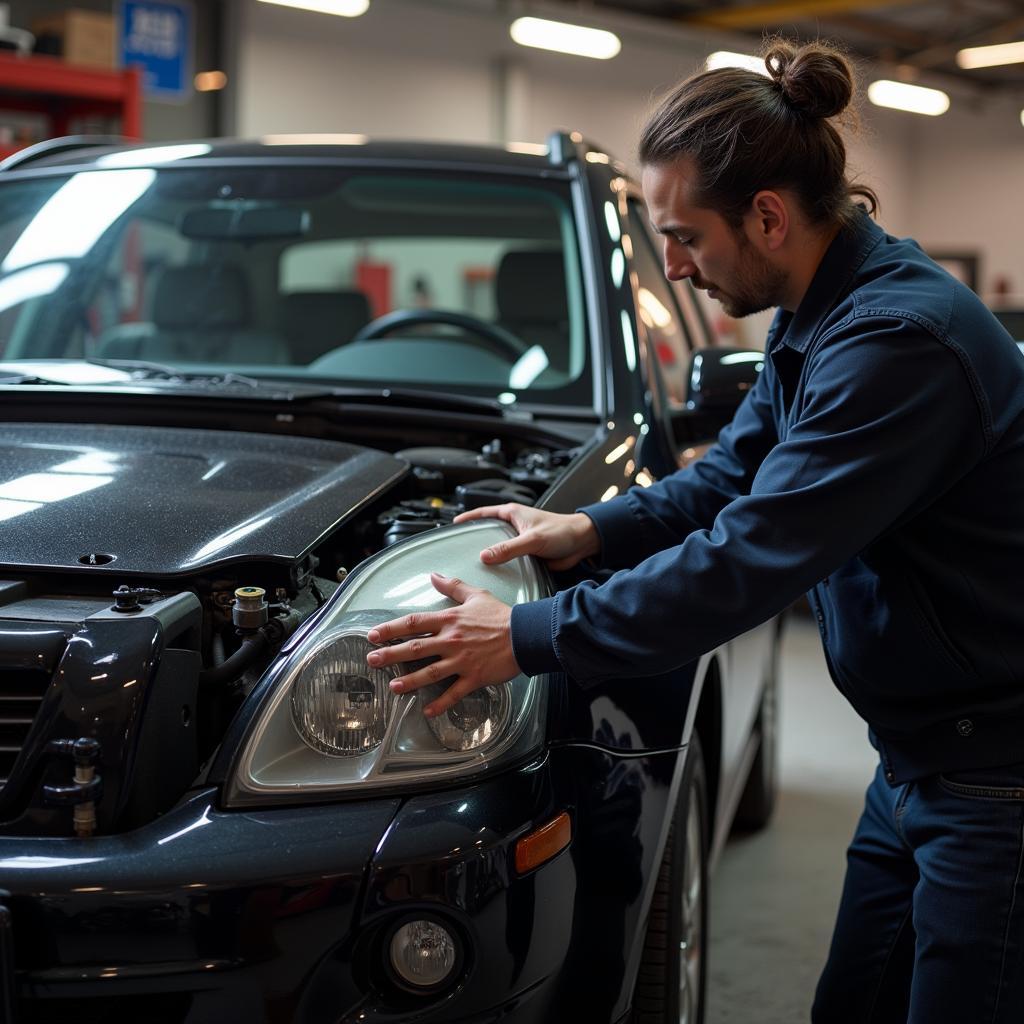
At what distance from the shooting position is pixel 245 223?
279cm

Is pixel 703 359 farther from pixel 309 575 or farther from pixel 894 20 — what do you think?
pixel 894 20

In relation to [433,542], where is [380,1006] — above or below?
below

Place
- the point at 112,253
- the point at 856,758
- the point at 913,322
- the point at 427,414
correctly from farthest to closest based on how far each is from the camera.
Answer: the point at 856,758 < the point at 112,253 < the point at 427,414 < the point at 913,322

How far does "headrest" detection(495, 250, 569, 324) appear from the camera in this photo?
2.71m

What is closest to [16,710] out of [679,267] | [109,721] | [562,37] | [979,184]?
[109,721]

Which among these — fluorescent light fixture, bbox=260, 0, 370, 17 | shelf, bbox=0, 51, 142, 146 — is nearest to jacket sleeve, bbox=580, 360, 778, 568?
shelf, bbox=0, 51, 142, 146

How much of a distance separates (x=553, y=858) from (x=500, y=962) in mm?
120

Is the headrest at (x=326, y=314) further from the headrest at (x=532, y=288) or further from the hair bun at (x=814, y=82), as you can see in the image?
the hair bun at (x=814, y=82)

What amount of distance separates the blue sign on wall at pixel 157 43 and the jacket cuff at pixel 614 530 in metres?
7.71

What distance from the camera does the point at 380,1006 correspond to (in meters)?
1.28

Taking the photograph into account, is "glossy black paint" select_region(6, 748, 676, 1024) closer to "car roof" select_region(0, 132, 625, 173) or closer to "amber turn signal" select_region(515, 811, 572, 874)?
"amber turn signal" select_region(515, 811, 572, 874)

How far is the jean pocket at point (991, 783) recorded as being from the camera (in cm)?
145

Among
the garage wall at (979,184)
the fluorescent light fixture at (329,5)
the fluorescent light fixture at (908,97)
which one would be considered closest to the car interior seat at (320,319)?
the fluorescent light fixture at (329,5)

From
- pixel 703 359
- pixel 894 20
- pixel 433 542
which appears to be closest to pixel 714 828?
pixel 703 359
